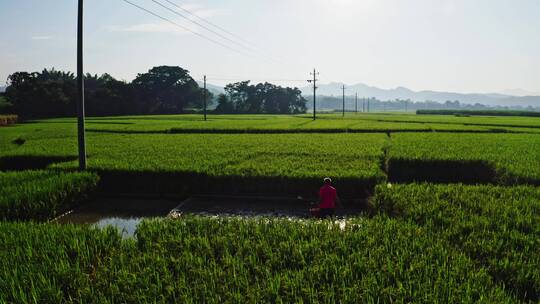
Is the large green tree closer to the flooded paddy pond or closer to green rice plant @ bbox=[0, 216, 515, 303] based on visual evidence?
the flooded paddy pond

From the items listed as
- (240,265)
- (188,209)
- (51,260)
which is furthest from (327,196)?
(51,260)

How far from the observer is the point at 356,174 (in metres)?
12.8

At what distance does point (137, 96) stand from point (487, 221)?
72505 millimetres

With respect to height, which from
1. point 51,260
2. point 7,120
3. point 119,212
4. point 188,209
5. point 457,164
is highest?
point 7,120

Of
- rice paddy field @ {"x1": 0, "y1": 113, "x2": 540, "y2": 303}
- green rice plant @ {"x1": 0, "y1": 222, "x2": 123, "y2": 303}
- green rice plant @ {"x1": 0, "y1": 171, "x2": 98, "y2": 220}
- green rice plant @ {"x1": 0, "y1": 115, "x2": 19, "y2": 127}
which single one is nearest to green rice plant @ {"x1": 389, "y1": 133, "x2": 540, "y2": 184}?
rice paddy field @ {"x1": 0, "y1": 113, "x2": 540, "y2": 303}

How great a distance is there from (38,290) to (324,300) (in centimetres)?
346

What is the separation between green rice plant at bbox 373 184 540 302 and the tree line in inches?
2479

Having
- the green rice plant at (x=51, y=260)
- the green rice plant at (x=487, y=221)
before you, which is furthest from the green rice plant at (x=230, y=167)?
the green rice plant at (x=51, y=260)

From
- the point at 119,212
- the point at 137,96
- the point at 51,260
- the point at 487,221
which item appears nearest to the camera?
the point at 51,260

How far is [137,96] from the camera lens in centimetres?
7281

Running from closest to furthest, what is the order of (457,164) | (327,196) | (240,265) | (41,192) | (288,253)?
(240,265)
(288,253)
(327,196)
(41,192)
(457,164)

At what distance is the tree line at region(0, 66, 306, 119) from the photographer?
60250 millimetres

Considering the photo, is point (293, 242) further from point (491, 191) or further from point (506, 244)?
point (491, 191)

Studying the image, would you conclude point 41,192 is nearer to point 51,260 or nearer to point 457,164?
point 51,260
